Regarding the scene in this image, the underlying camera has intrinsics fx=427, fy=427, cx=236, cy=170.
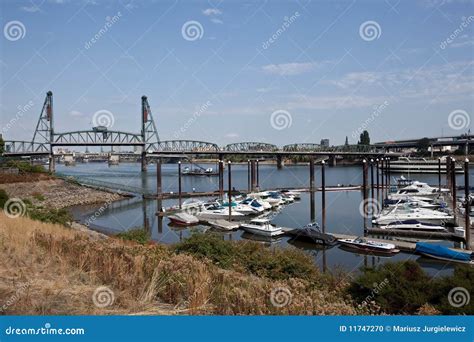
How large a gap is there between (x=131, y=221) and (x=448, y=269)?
18.9m

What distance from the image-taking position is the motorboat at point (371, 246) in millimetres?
16766

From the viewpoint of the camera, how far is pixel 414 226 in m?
20.2

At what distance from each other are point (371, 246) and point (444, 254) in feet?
8.77

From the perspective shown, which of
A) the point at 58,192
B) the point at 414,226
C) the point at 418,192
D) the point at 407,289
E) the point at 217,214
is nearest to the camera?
the point at 407,289

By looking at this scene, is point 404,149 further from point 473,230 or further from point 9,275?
point 9,275

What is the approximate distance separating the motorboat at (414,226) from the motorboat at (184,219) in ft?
34.0

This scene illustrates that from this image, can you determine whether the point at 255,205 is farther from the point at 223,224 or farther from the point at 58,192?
the point at 58,192

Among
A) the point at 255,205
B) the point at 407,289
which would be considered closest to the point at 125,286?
the point at 407,289

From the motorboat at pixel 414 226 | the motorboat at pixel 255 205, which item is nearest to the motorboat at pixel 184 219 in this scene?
the motorboat at pixel 255 205

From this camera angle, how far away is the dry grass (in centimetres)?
445

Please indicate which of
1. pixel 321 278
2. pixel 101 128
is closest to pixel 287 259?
pixel 321 278

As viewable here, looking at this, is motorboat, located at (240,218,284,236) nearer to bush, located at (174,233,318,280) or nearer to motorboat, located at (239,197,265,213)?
motorboat, located at (239,197,265,213)

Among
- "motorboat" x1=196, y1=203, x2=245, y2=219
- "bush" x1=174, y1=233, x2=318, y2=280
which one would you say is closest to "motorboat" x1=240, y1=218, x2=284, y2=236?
"motorboat" x1=196, y1=203, x2=245, y2=219

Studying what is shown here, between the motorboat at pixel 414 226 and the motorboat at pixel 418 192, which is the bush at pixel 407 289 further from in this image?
the motorboat at pixel 418 192
